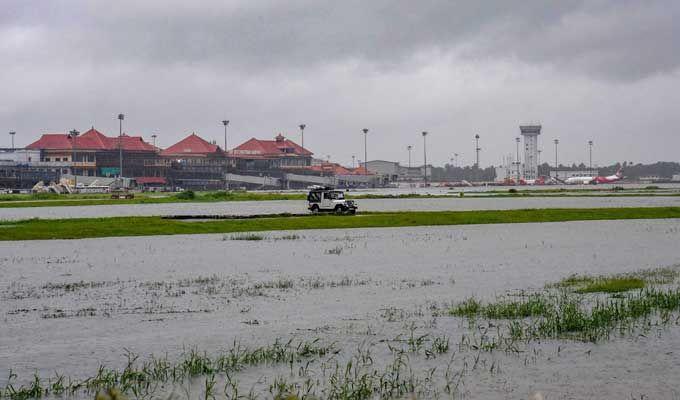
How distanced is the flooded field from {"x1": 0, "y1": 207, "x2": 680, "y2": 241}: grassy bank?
10.8 metres

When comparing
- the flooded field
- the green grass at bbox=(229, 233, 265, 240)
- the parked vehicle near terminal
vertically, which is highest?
the parked vehicle near terminal

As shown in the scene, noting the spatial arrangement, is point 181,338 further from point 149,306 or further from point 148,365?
point 149,306

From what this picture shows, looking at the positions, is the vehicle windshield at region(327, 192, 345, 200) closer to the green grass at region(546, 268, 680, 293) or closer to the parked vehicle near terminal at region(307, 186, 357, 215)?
the parked vehicle near terminal at region(307, 186, 357, 215)

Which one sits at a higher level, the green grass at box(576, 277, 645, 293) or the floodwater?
the floodwater

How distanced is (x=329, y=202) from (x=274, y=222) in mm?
10850

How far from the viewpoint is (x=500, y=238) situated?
4253 centimetres

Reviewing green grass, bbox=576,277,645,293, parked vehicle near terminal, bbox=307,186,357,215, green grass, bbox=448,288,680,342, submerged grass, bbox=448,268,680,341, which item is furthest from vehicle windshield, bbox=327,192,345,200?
green grass, bbox=448,288,680,342

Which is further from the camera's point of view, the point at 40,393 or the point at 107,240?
the point at 107,240

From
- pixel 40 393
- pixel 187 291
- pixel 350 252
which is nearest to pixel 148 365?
pixel 40 393

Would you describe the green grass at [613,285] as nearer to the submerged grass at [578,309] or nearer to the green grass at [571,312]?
the submerged grass at [578,309]

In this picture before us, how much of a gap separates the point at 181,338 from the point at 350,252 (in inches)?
750

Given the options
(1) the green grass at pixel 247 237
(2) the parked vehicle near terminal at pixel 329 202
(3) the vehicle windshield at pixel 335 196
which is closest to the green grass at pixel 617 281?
(1) the green grass at pixel 247 237

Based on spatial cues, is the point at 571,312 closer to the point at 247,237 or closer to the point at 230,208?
the point at 247,237

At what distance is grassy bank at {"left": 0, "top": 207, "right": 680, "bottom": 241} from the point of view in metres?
47.3
